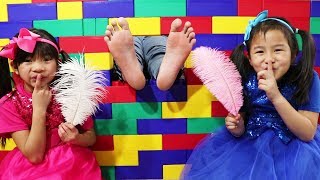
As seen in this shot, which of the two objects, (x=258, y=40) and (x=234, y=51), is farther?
(x=234, y=51)

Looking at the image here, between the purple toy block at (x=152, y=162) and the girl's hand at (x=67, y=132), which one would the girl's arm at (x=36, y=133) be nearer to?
the girl's hand at (x=67, y=132)

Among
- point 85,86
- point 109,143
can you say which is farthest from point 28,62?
point 109,143

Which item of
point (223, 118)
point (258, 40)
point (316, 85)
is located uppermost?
point (258, 40)

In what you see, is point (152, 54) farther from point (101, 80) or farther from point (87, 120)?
point (87, 120)

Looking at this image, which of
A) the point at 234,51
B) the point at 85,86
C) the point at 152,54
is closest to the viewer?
the point at 85,86

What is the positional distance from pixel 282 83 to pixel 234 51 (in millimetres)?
154

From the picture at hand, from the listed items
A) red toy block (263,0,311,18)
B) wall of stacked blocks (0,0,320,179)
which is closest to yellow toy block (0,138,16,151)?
wall of stacked blocks (0,0,320,179)

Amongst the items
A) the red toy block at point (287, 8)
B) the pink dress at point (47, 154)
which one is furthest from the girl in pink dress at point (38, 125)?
the red toy block at point (287, 8)

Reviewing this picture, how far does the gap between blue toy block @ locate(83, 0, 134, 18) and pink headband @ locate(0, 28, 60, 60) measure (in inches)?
6.2

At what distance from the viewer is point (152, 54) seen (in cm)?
123

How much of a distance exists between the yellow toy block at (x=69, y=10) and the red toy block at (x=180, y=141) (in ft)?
1.38

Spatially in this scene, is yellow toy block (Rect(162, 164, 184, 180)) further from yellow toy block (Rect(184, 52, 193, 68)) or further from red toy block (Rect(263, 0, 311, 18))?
red toy block (Rect(263, 0, 311, 18))

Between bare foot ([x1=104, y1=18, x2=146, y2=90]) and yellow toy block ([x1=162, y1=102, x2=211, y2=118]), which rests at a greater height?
bare foot ([x1=104, y1=18, x2=146, y2=90])

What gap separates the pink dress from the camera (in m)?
0.99
